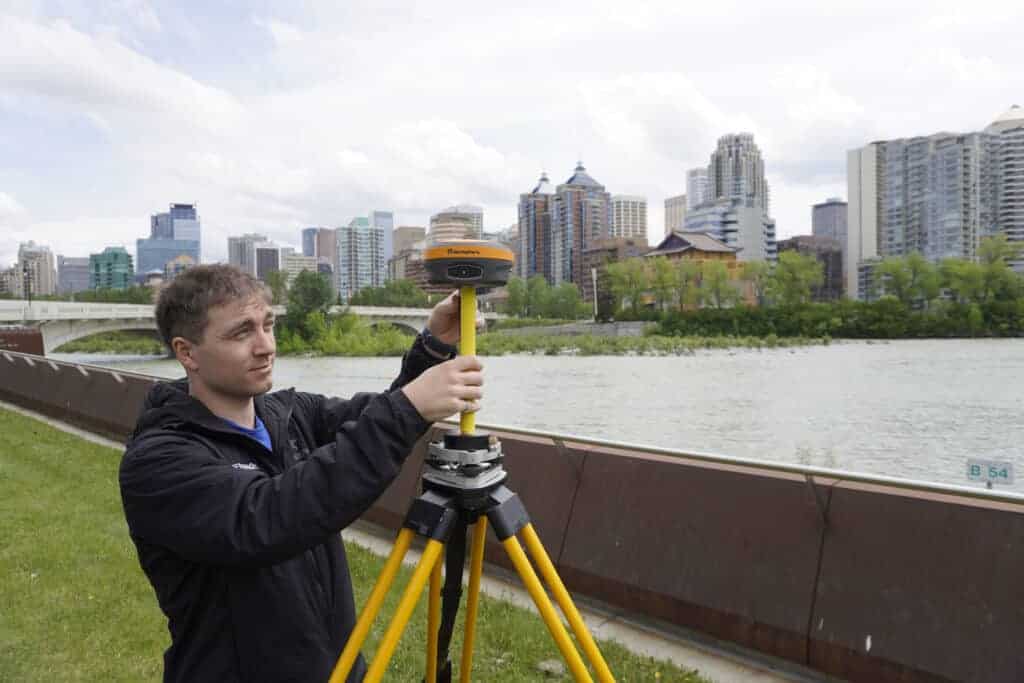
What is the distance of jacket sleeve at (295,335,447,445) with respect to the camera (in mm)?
2180

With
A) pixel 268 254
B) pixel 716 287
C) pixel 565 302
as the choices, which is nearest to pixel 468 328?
pixel 565 302

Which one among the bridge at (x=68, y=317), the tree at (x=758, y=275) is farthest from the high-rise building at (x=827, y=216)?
the bridge at (x=68, y=317)

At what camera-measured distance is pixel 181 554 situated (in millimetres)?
1596

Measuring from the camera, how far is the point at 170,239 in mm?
151250

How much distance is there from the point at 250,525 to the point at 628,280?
4628 centimetres

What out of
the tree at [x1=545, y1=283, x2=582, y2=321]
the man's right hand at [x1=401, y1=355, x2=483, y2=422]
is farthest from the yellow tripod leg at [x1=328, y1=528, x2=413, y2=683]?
the tree at [x1=545, y1=283, x2=582, y2=321]

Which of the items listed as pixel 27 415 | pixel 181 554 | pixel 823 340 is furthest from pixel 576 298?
pixel 181 554

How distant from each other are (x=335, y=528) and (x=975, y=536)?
281 cm

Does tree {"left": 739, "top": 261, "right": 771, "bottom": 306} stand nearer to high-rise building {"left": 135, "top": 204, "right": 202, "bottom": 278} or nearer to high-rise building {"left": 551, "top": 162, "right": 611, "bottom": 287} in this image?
high-rise building {"left": 551, "top": 162, "right": 611, "bottom": 287}

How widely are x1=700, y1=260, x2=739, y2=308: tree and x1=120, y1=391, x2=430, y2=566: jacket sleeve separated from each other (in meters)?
58.9

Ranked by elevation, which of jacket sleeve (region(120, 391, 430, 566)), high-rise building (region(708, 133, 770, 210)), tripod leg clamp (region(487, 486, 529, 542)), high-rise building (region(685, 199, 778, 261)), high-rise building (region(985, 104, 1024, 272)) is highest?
high-rise building (region(708, 133, 770, 210))

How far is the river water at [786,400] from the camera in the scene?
1683 cm

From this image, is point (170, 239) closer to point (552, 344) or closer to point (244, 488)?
point (552, 344)

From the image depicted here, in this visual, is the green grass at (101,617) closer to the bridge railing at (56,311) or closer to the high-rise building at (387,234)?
the high-rise building at (387,234)
